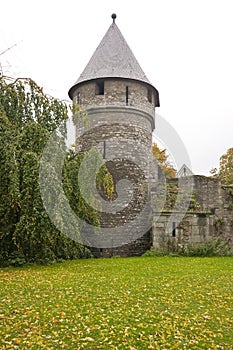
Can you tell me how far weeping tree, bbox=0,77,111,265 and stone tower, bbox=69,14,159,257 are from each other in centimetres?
321

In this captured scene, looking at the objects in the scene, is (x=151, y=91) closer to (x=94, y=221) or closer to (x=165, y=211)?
(x=165, y=211)

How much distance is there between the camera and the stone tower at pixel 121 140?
41.2 feet

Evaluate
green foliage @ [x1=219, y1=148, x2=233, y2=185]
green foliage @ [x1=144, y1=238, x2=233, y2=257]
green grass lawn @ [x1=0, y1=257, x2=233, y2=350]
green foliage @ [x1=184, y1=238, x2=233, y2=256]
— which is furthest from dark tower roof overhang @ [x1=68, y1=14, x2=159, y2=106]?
green foliage @ [x1=219, y1=148, x2=233, y2=185]

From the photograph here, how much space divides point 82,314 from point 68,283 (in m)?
1.91

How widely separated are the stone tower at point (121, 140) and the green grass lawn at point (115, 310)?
15.4 ft

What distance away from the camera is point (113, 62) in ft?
44.2

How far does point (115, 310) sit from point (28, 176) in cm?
353

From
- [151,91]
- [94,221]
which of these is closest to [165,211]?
[94,221]

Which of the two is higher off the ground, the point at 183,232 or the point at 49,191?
the point at 49,191

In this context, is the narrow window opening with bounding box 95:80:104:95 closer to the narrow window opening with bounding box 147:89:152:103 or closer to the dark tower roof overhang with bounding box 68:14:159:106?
the dark tower roof overhang with bounding box 68:14:159:106

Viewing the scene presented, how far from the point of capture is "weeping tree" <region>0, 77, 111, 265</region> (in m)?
7.29

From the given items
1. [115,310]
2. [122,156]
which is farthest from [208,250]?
[115,310]

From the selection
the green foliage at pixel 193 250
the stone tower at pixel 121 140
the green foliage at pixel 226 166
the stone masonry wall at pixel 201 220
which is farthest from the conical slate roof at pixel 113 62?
the green foliage at pixel 226 166

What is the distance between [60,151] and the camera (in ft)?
27.5
